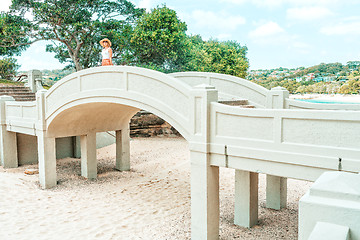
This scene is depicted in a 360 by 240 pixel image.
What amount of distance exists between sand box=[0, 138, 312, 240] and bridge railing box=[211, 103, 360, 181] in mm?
3169

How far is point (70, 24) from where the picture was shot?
27.6 meters

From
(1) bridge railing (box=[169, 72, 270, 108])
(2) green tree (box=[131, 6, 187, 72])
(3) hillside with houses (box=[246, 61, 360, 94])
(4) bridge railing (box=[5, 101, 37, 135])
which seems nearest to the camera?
(1) bridge railing (box=[169, 72, 270, 108])

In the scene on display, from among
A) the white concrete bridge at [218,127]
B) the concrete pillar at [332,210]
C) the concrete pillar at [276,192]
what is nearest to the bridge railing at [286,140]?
the white concrete bridge at [218,127]

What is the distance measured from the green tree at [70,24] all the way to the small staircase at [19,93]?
865cm

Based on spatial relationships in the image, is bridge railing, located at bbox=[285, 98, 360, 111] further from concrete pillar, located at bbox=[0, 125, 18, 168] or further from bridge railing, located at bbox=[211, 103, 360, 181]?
concrete pillar, located at bbox=[0, 125, 18, 168]

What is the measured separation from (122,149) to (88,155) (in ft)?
6.52

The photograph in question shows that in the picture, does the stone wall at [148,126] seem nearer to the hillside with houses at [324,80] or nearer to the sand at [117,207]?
the sand at [117,207]

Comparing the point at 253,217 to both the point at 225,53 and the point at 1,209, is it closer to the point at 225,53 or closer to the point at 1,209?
the point at 1,209

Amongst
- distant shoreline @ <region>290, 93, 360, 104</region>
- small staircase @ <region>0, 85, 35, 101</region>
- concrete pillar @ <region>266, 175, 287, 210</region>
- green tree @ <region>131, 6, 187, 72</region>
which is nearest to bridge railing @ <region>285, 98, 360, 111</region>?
concrete pillar @ <region>266, 175, 287, 210</region>

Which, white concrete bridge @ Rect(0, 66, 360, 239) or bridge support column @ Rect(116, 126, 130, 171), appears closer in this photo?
white concrete bridge @ Rect(0, 66, 360, 239)

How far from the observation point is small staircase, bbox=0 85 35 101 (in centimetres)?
1950

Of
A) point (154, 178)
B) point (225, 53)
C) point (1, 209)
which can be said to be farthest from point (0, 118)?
point (225, 53)

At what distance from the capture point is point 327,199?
103 inches

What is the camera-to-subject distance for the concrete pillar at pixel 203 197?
8016mm
